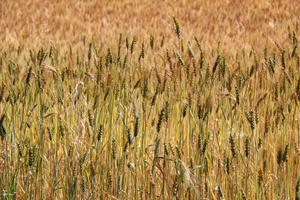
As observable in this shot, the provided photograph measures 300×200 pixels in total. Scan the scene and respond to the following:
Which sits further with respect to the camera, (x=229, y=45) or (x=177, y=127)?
(x=229, y=45)

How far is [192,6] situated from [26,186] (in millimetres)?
4412

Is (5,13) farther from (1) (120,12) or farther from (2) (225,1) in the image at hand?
(2) (225,1)

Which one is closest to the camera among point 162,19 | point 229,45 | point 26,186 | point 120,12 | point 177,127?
point 26,186

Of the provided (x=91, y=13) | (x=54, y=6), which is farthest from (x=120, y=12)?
(x=54, y=6)

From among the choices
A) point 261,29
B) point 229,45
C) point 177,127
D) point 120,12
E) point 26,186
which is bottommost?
point 26,186

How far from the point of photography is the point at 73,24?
4.57m

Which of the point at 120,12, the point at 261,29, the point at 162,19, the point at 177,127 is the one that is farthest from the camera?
the point at 120,12

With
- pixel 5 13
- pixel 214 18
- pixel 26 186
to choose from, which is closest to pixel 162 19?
pixel 214 18

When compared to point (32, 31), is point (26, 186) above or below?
below

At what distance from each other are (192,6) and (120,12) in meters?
1.02

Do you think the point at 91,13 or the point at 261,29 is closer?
the point at 261,29

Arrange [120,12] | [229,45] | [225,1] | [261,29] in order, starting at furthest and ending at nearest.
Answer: [225,1]
[120,12]
[261,29]
[229,45]

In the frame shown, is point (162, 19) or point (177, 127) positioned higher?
point (162, 19)

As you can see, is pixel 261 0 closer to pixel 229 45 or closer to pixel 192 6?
pixel 192 6
